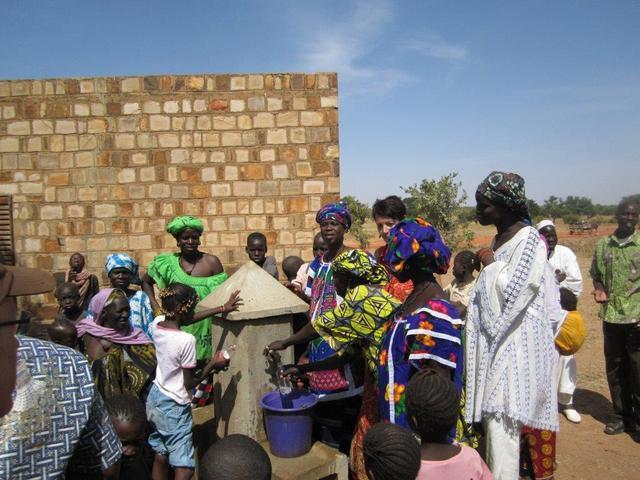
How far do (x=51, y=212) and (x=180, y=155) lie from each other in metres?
1.96

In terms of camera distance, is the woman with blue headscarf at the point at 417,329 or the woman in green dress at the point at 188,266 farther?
the woman in green dress at the point at 188,266

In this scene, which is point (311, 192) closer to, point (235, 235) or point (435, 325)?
point (235, 235)

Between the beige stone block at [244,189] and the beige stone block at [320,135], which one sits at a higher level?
the beige stone block at [320,135]

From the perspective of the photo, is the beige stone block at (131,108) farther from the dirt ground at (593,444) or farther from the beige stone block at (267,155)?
the dirt ground at (593,444)

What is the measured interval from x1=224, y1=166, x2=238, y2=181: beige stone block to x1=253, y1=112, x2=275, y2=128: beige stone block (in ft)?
2.23

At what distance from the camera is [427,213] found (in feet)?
47.5

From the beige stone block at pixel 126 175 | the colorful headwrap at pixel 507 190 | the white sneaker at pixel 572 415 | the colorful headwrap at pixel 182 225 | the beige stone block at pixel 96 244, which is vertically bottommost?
the white sneaker at pixel 572 415

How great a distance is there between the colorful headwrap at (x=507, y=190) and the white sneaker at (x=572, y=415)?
11.9ft

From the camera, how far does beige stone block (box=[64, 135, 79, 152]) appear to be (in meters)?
6.86

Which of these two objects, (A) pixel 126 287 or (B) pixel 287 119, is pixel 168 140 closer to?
(B) pixel 287 119

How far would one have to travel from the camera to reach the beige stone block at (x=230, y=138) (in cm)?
694

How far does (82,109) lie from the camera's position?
684cm

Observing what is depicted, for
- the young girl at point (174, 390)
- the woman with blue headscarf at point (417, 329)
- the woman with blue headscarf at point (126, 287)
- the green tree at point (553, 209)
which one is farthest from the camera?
the green tree at point (553, 209)

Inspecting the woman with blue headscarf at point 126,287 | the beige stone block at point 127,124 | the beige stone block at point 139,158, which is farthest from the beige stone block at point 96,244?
the woman with blue headscarf at point 126,287
